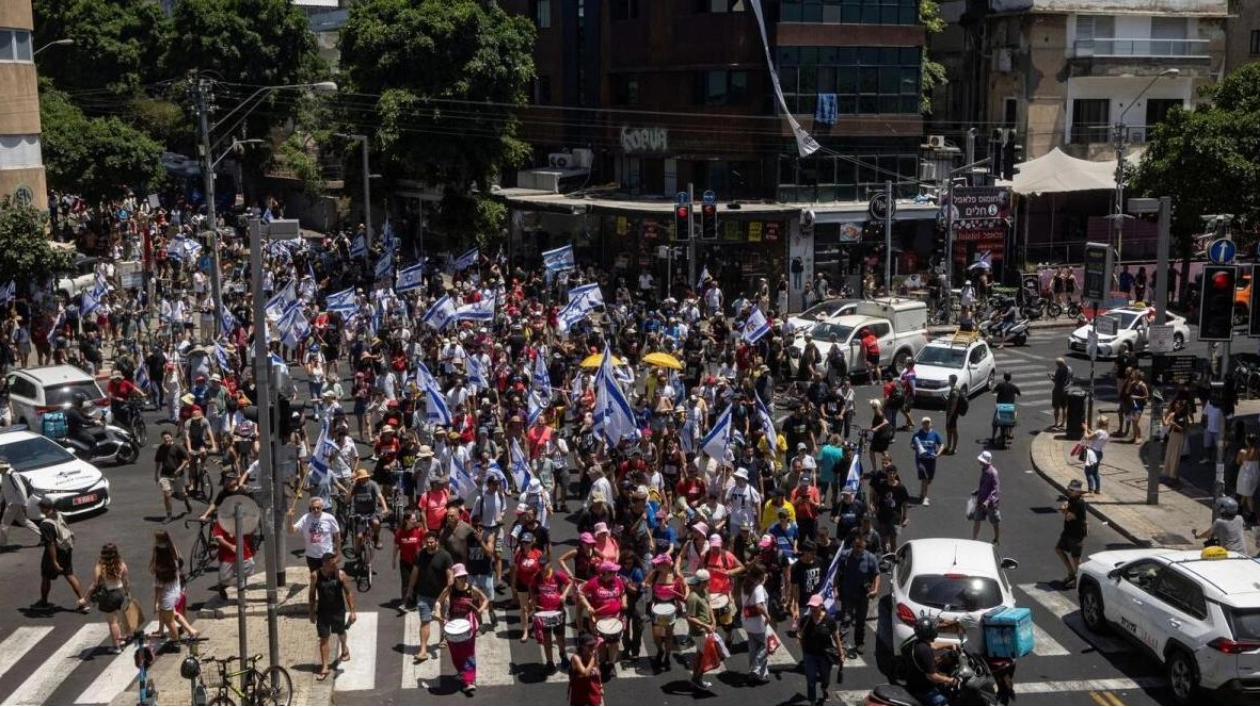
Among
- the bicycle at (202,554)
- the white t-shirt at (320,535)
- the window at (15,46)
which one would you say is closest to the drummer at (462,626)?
the white t-shirt at (320,535)

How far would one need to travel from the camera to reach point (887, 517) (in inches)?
753

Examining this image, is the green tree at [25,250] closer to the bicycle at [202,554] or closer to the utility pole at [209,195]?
the utility pole at [209,195]

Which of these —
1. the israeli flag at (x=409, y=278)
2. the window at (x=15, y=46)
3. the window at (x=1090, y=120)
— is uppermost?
the window at (x=15, y=46)

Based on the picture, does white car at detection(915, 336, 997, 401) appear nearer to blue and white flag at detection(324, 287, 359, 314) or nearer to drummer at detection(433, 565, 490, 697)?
blue and white flag at detection(324, 287, 359, 314)

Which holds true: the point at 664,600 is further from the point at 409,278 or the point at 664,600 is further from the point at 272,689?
the point at 409,278

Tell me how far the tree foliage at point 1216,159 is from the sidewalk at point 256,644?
80.5 ft

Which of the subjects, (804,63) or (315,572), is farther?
(804,63)

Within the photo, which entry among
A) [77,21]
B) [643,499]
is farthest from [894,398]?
[77,21]

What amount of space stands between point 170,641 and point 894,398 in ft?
48.9

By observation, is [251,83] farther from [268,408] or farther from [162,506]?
[268,408]

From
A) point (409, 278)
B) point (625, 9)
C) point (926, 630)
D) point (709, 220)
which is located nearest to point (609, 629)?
point (926, 630)

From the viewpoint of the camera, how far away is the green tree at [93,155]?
53.3 meters

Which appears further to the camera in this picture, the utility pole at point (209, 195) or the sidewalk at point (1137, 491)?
the utility pole at point (209, 195)

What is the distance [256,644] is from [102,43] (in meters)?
60.6
